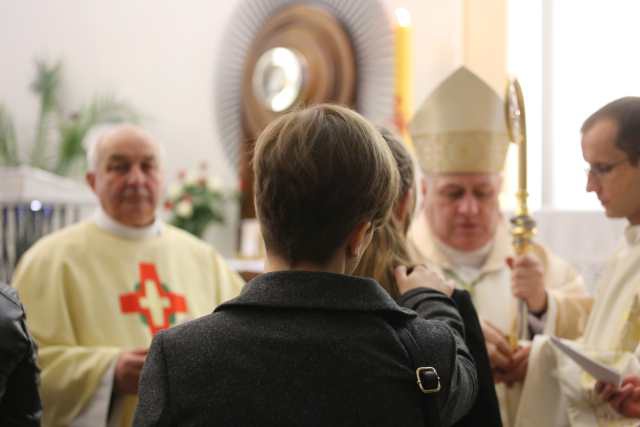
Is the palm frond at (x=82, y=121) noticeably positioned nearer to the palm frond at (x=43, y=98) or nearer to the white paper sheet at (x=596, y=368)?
the palm frond at (x=43, y=98)

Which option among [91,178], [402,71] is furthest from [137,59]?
[91,178]

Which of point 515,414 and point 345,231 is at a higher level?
point 345,231

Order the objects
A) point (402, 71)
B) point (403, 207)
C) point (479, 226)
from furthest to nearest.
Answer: point (402, 71) < point (479, 226) < point (403, 207)

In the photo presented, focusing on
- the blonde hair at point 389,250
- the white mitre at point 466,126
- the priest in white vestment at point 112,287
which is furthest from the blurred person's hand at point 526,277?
the priest in white vestment at point 112,287

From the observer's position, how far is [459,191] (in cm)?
324

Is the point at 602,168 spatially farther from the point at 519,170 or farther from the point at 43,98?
the point at 43,98

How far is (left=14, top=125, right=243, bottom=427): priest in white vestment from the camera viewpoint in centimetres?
320

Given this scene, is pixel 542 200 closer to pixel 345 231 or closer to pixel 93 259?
pixel 93 259

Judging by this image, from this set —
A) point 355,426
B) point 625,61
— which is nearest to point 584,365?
point 355,426

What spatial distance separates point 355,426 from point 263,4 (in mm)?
6628

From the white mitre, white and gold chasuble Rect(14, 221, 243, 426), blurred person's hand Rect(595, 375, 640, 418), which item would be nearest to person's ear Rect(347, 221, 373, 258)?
blurred person's hand Rect(595, 375, 640, 418)

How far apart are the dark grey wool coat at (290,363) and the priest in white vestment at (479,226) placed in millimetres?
1268

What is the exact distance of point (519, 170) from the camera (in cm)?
252

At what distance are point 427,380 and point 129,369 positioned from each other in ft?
6.14
